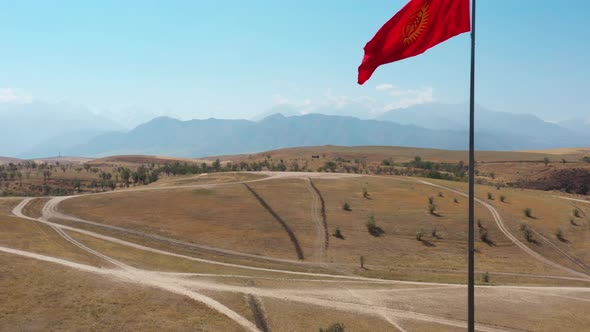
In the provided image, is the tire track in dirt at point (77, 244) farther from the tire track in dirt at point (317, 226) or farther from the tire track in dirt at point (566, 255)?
the tire track in dirt at point (566, 255)

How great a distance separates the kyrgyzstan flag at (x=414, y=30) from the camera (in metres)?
14.7

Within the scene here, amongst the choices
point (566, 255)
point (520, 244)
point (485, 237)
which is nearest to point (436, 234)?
point (485, 237)

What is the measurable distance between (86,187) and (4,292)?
9014 centimetres

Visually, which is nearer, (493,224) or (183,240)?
(183,240)

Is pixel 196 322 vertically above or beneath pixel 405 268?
above

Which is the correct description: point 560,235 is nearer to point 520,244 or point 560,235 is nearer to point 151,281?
point 520,244

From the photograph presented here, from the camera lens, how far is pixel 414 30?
15.5m

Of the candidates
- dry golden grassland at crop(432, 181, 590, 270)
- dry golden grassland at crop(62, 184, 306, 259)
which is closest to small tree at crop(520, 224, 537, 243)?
dry golden grassland at crop(432, 181, 590, 270)

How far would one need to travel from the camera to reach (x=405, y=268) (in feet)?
156

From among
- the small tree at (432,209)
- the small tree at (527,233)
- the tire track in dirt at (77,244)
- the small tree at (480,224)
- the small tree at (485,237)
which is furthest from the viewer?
the small tree at (432,209)

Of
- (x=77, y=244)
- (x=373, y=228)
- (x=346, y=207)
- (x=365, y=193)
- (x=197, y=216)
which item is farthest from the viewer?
(x=365, y=193)

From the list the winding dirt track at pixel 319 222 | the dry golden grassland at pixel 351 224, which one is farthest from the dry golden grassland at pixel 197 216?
the winding dirt track at pixel 319 222

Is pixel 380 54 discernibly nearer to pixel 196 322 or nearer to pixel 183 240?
pixel 196 322

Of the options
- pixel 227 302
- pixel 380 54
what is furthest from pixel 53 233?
pixel 380 54
